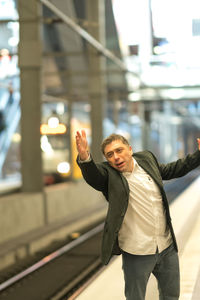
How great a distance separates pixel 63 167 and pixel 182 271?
14.2 meters

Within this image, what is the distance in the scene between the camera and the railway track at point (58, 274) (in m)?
8.91

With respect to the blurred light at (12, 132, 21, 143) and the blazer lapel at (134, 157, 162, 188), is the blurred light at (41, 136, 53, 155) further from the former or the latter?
the blazer lapel at (134, 157, 162, 188)

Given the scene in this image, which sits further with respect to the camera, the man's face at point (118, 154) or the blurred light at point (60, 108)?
the blurred light at point (60, 108)

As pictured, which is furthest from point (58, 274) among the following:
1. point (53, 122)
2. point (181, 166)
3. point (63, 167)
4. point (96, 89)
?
point (96, 89)

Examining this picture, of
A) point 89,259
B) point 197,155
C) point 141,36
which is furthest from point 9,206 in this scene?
point 141,36

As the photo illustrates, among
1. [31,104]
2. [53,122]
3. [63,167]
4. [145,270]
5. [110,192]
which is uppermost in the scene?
[31,104]

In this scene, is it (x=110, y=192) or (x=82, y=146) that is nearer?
(x=82, y=146)

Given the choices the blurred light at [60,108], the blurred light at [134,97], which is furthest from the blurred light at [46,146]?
the blurred light at [134,97]

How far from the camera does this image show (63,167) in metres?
20.0

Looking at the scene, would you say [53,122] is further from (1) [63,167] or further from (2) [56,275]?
(2) [56,275]

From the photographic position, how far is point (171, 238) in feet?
12.4

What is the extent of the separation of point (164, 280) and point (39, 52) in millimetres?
10217

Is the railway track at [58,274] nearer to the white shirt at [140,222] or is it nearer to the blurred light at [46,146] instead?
the white shirt at [140,222]

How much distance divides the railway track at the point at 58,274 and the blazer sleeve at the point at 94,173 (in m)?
3.58
